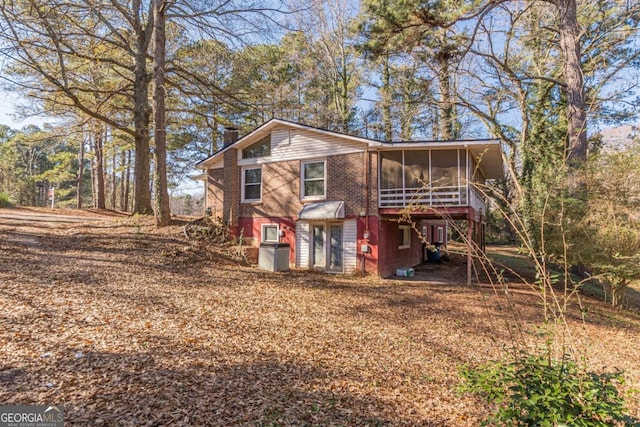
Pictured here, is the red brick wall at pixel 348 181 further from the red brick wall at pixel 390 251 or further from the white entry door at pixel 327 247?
the red brick wall at pixel 390 251

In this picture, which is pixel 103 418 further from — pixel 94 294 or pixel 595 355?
pixel 595 355

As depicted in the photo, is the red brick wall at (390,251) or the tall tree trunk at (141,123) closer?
the red brick wall at (390,251)

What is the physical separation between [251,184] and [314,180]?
10.7 ft

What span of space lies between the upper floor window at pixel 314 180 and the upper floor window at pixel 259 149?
2.05 metres

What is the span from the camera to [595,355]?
6.04 m

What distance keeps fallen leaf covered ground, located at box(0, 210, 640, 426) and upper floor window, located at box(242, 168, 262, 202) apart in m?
5.21

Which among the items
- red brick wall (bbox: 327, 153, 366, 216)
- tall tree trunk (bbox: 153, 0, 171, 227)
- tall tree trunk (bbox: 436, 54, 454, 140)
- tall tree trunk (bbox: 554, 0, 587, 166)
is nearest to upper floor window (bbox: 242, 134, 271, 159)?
red brick wall (bbox: 327, 153, 366, 216)

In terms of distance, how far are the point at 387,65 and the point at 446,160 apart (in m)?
11.8

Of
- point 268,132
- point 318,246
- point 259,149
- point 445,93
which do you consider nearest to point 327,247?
point 318,246

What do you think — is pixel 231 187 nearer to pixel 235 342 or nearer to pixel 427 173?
pixel 427 173

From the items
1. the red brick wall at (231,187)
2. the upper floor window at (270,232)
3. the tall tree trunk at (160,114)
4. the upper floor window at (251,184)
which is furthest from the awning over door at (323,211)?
the tall tree trunk at (160,114)

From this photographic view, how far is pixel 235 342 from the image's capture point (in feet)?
17.0

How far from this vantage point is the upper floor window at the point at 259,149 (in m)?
14.6

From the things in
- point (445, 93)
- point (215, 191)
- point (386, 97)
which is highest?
point (386, 97)
